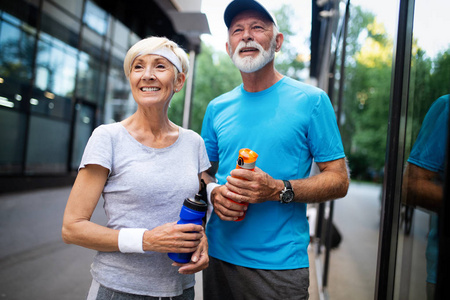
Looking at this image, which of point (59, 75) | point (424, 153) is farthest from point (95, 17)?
point (424, 153)

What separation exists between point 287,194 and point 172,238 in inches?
20.8

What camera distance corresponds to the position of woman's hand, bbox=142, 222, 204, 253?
1.21 m

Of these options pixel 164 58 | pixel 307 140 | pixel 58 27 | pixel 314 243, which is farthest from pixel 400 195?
pixel 58 27

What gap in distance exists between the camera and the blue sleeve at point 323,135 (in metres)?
1.52

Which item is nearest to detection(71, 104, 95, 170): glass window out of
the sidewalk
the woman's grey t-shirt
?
the sidewalk

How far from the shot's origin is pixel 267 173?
1.55 metres

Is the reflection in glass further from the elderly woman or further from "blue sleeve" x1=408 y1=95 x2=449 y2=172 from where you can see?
the elderly woman

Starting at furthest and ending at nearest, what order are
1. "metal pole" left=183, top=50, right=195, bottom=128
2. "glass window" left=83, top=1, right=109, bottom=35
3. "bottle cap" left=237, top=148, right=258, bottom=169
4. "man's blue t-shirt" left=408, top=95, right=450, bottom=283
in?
"glass window" left=83, top=1, right=109, bottom=35
"metal pole" left=183, top=50, right=195, bottom=128
"bottle cap" left=237, top=148, right=258, bottom=169
"man's blue t-shirt" left=408, top=95, right=450, bottom=283

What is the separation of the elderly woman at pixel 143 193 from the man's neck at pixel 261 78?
0.35 metres

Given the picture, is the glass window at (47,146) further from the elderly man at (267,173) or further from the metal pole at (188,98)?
the elderly man at (267,173)

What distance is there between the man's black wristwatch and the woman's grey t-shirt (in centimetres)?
41

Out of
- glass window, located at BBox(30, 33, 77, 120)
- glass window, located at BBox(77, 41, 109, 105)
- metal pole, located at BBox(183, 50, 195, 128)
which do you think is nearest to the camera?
metal pole, located at BBox(183, 50, 195, 128)

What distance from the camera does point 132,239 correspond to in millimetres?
1221

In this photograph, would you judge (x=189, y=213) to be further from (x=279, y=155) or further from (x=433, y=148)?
(x=433, y=148)
